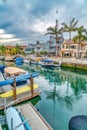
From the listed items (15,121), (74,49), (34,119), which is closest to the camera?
(15,121)

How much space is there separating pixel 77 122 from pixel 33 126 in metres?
3.55

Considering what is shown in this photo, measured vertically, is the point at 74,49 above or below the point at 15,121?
above

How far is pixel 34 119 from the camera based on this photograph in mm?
15562

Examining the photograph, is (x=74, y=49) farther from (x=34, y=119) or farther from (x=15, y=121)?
(x=15, y=121)

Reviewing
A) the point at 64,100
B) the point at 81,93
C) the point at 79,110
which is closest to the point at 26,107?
the point at 79,110

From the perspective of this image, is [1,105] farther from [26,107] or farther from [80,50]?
[80,50]

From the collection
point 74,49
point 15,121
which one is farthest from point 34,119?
point 74,49

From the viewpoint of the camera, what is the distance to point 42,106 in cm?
2230

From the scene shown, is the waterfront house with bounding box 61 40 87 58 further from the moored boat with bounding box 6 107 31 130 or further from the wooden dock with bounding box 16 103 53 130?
the moored boat with bounding box 6 107 31 130

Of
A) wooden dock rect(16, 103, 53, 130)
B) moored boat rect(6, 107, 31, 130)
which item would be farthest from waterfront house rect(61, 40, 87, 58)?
moored boat rect(6, 107, 31, 130)

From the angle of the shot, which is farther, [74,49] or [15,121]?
[74,49]

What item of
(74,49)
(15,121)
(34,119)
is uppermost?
(74,49)

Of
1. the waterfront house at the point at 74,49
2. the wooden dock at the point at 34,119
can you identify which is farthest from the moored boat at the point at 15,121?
the waterfront house at the point at 74,49

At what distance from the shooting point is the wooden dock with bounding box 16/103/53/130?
14.2 meters
